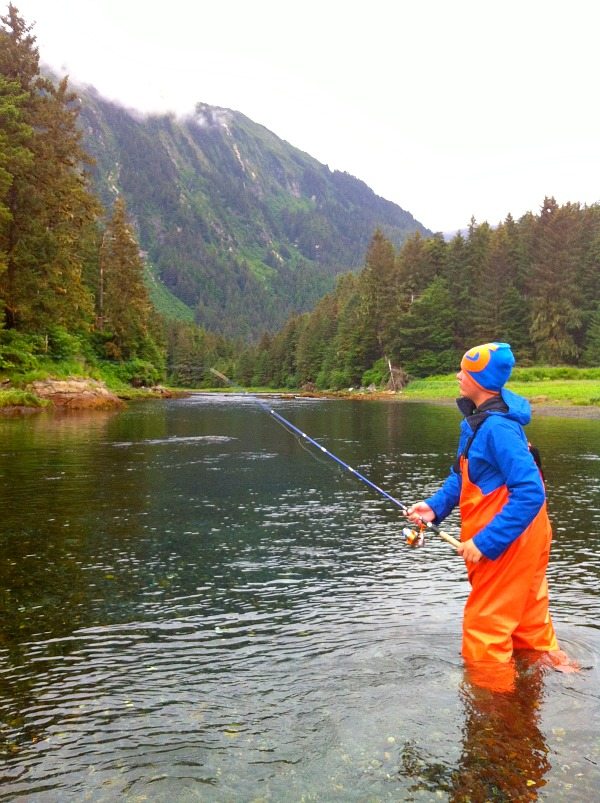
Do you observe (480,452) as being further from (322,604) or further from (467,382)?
(322,604)

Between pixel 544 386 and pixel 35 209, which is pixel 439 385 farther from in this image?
pixel 35 209

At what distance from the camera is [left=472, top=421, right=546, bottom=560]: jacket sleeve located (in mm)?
4934

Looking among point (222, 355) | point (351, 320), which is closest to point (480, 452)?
point (351, 320)

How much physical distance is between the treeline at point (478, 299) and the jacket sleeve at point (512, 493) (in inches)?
2910

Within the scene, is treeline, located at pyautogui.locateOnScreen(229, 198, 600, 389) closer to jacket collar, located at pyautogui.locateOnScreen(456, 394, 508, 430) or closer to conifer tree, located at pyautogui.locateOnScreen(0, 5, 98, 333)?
conifer tree, located at pyautogui.locateOnScreen(0, 5, 98, 333)

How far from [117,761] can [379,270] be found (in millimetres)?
97331

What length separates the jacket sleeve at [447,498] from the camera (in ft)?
19.9

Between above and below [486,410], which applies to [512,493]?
below

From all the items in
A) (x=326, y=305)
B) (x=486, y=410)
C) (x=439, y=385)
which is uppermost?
(x=326, y=305)

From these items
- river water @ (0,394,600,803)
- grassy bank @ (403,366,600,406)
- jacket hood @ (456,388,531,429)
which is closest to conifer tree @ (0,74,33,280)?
river water @ (0,394,600,803)

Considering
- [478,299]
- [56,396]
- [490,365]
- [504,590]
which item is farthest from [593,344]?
[504,590]

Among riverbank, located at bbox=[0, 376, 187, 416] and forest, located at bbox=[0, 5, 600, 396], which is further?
forest, located at bbox=[0, 5, 600, 396]

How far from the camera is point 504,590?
16.9 feet

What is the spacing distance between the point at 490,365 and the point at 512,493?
110 centimetres
